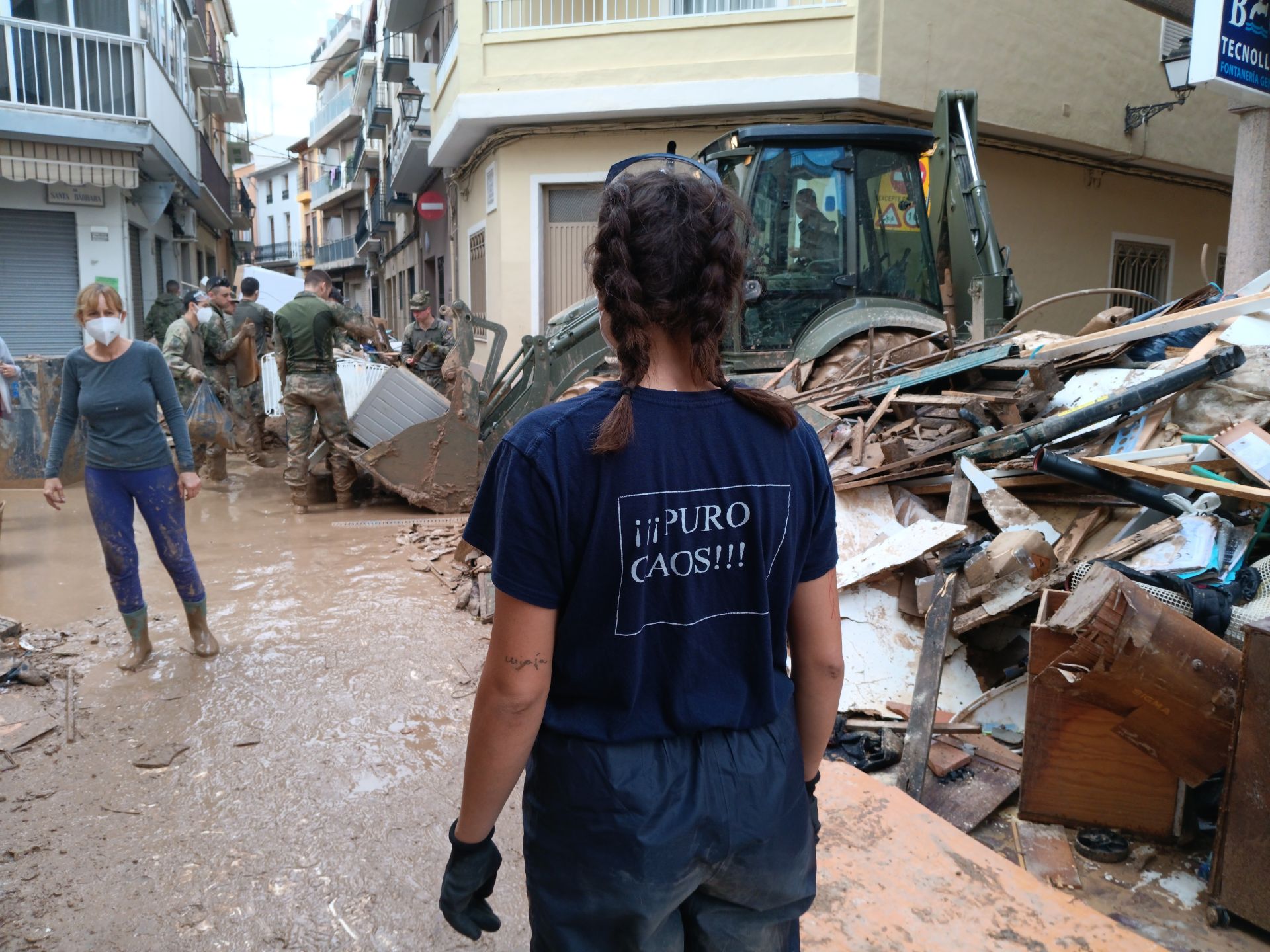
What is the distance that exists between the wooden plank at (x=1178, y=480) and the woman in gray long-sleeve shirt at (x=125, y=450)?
4.13 meters

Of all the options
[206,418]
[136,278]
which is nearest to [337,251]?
[136,278]

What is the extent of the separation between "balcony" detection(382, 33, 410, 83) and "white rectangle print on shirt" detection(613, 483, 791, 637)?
18.8 meters

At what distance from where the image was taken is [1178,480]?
3893 millimetres

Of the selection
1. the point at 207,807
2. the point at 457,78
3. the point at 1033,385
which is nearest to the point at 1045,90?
the point at 457,78

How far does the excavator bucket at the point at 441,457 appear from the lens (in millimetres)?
7633

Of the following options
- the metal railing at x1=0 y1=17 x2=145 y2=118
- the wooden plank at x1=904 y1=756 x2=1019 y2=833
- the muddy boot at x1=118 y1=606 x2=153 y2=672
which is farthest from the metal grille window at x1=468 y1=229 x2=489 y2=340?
the wooden plank at x1=904 y1=756 x2=1019 y2=833

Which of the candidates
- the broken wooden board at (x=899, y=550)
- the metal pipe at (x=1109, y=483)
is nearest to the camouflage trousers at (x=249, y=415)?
the broken wooden board at (x=899, y=550)

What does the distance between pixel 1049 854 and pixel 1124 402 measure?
236cm

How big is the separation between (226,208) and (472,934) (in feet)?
105

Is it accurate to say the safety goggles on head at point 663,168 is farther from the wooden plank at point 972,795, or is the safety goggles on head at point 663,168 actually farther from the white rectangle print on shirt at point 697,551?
the wooden plank at point 972,795

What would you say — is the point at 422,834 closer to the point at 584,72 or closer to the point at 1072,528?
the point at 1072,528

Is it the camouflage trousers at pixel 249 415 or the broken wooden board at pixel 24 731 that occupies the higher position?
the camouflage trousers at pixel 249 415

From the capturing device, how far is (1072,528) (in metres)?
4.39

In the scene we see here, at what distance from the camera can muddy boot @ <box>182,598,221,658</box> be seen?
4785 millimetres
